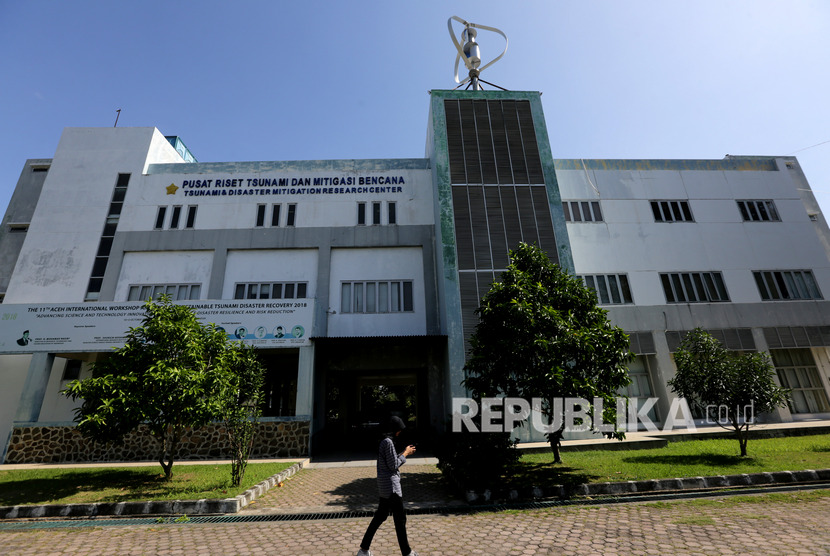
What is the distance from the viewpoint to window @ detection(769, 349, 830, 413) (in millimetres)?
18781

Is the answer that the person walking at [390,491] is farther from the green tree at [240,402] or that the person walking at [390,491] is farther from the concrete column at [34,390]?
the concrete column at [34,390]

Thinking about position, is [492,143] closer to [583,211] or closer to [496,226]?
[496,226]

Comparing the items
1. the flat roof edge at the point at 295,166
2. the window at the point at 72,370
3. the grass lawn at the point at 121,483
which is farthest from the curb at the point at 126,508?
the flat roof edge at the point at 295,166

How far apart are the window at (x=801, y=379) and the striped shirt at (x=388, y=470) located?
73.6ft

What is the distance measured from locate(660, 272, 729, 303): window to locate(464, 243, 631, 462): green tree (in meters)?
11.7

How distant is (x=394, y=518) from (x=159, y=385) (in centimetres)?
750

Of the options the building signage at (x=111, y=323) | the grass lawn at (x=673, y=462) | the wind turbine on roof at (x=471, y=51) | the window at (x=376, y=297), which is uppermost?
the wind turbine on roof at (x=471, y=51)

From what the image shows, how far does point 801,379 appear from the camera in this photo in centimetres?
1912

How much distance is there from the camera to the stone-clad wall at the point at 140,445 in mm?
14023

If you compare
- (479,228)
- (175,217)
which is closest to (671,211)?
(479,228)

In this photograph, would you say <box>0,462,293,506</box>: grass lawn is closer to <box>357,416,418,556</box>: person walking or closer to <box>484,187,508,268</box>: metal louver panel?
<box>357,416,418,556</box>: person walking

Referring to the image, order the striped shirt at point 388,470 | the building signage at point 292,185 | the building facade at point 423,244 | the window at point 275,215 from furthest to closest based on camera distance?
the building signage at point 292,185
the window at point 275,215
the building facade at point 423,244
the striped shirt at point 388,470

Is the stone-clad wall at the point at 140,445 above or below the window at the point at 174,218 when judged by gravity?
below

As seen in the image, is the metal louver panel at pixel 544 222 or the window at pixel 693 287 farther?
the window at pixel 693 287
